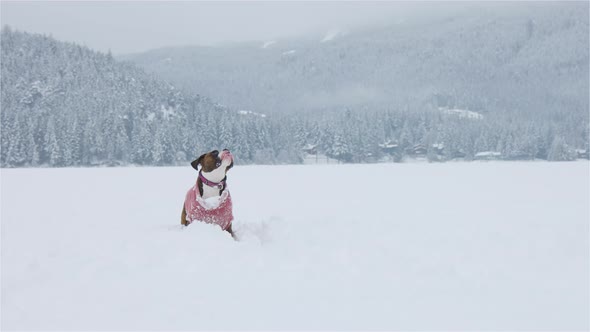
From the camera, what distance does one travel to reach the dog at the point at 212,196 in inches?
272

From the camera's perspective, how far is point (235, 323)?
3762 mm

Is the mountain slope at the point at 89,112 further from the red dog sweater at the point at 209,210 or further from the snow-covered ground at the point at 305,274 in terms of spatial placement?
the snow-covered ground at the point at 305,274

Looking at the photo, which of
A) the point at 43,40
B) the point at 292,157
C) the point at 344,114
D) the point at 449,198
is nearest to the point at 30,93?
the point at 43,40

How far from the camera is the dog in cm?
692

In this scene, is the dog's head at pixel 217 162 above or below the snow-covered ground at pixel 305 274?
above

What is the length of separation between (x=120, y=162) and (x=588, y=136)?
9912 centimetres

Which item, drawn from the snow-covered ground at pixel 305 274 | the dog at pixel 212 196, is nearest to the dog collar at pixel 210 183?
the dog at pixel 212 196

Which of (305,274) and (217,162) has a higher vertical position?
(217,162)

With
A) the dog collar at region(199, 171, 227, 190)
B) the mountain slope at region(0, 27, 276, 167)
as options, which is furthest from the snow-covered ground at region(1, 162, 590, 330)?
the mountain slope at region(0, 27, 276, 167)

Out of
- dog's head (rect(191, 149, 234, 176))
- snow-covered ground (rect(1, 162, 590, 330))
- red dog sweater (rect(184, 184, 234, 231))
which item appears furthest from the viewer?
dog's head (rect(191, 149, 234, 176))

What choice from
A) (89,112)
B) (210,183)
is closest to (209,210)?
(210,183)

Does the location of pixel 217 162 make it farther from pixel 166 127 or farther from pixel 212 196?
pixel 166 127

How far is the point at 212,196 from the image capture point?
7070mm

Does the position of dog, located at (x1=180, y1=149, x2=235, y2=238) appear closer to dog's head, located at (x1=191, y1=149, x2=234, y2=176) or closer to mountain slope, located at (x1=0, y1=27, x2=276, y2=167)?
dog's head, located at (x1=191, y1=149, x2=234, y2=176)
